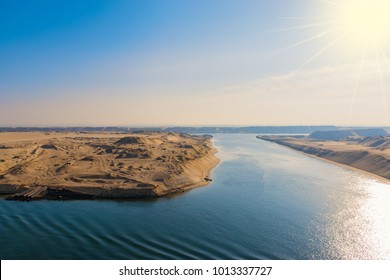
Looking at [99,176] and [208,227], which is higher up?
[99,176]

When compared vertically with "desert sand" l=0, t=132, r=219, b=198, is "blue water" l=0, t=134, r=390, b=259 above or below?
below

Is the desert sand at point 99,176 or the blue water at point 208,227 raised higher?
the desert sand at point 99,176

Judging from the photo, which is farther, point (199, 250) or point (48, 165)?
point (48, 165)

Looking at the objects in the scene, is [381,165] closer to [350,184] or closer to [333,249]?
[350,184]

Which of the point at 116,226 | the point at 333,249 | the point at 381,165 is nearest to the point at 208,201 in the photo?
the point at 116,226

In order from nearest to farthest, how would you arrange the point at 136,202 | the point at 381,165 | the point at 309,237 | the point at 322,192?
the point at 309,237, the point at 136,202, the point at 322,192, the point at 381,165

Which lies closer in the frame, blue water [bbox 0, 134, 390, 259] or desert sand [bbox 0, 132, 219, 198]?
blue water [bbox 0, 134, 390, 259]

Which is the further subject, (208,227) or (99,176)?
(99,176)

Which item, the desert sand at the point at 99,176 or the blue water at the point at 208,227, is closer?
the blue water at the point at 208,227
